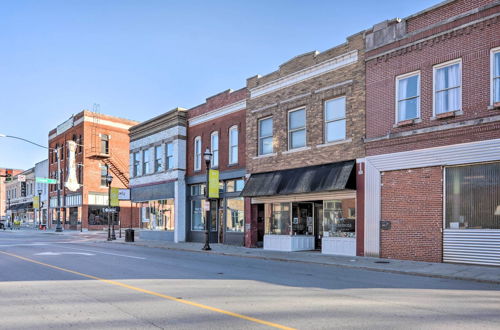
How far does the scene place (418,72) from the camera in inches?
642

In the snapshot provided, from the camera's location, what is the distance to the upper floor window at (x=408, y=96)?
16344mm

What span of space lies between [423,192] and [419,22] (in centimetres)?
636

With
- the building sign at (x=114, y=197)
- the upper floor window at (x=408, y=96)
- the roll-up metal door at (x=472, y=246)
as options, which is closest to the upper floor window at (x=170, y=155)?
the building sign at (x=114, y=197)

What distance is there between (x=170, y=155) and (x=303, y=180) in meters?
13.3

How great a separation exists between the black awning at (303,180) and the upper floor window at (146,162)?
12.4 metres

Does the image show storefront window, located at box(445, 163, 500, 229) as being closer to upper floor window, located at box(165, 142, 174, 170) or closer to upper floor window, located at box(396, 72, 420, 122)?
upper floor window, located at box(396, 72, 420, 122)

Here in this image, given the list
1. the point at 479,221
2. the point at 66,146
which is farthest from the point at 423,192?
the point at 66,146

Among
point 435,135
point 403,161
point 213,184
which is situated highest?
point 435,135

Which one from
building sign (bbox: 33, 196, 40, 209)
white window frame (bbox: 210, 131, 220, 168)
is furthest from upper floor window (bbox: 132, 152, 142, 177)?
building sign (bbox: 33, 196, 40, 209)

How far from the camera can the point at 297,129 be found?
21.2 m

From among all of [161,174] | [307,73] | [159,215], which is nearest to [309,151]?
[307,73]

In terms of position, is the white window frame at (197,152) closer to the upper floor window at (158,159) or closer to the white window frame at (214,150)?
the white window frame at (214,150)

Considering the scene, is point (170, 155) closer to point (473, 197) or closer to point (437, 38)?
point (437, 38)

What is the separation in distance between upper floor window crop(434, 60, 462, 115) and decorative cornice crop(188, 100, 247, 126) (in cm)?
1134
